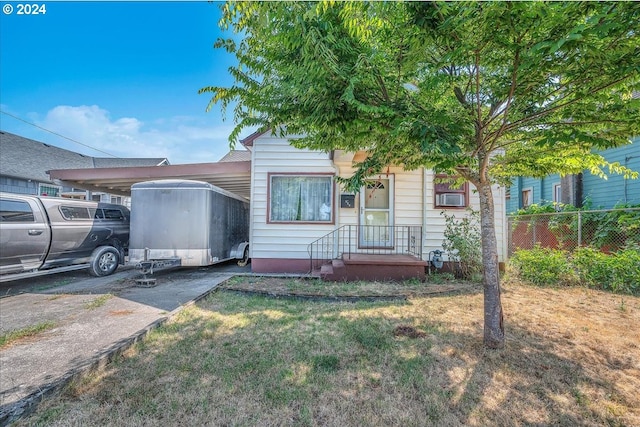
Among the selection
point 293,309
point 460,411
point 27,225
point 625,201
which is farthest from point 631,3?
point 625,201

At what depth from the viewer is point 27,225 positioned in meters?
5.71

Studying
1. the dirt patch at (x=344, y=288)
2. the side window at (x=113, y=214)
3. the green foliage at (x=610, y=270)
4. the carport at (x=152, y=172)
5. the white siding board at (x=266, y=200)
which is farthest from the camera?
the side window at (x=113, y=214)

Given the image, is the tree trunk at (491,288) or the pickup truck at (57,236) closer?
the tree trunk at (491,288)

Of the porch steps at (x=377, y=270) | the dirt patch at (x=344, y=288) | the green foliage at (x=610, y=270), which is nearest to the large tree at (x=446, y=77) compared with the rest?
the dirt patch at (x=344, y=288)

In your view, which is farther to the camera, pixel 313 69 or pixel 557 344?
pixel 557 344

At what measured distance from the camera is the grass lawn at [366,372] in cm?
202

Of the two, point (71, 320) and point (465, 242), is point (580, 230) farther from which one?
point (71, 320)

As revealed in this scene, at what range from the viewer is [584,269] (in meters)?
6.09

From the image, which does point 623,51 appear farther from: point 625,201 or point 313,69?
point 625,201

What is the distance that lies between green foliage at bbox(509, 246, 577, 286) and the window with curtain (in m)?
4.79

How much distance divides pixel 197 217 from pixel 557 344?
21.5ft

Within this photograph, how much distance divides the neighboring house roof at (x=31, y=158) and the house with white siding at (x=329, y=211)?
1020 centimetres

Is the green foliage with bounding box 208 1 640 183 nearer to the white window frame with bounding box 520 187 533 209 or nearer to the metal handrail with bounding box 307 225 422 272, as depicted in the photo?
the metal handrail with bounding box 307 225 422 272

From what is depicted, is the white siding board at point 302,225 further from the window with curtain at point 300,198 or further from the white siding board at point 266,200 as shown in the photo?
the window with curtain at point 300,198
